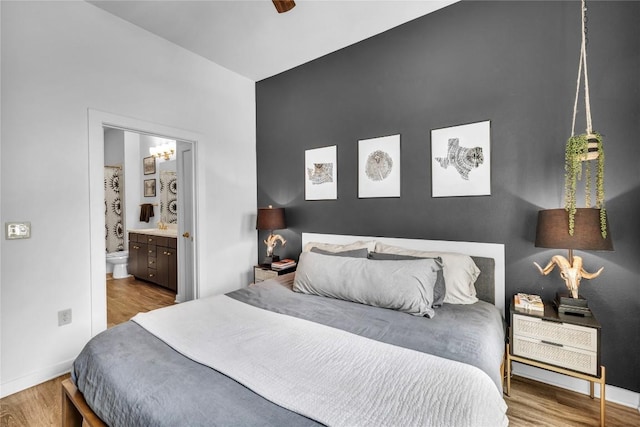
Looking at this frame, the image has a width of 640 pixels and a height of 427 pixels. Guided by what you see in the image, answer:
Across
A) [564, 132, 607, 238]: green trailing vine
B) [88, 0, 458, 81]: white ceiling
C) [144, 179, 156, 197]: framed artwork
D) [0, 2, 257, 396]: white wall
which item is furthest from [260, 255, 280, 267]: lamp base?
[144, 179, 156, 197]: framed artwork

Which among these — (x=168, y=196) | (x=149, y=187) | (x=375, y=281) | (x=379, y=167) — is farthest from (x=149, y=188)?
(x=375, y=281)

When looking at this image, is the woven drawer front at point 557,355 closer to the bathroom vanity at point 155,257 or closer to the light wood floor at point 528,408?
the light wood floor at point 528,408

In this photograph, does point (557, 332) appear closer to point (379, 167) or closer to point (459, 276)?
point (459, 276)

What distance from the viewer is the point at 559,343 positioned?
1741 mm

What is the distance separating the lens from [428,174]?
8.43 ft

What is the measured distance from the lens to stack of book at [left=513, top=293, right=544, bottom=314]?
1853 millimetres

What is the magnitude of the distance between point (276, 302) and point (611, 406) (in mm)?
2266

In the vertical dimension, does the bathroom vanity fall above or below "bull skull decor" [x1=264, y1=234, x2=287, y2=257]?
below

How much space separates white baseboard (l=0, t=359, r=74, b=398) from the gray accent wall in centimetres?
242

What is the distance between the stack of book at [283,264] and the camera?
10.6ft

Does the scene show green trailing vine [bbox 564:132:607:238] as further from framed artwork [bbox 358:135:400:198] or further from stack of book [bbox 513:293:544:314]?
framed artwork [bbox 358:135:400:198]

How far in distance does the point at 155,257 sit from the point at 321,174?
309 centimetres

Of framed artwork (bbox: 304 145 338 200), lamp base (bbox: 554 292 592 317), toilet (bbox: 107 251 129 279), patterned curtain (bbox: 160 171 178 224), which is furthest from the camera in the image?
patterned curtain (bbox: 160 171 178 224)

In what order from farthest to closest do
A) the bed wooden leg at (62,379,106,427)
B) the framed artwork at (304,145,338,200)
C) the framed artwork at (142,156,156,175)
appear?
the framed artwork at (142,156,156,175)
the framed artwork at (304,145,338,200)
the bed wooden leg at (62,379,106,427)
